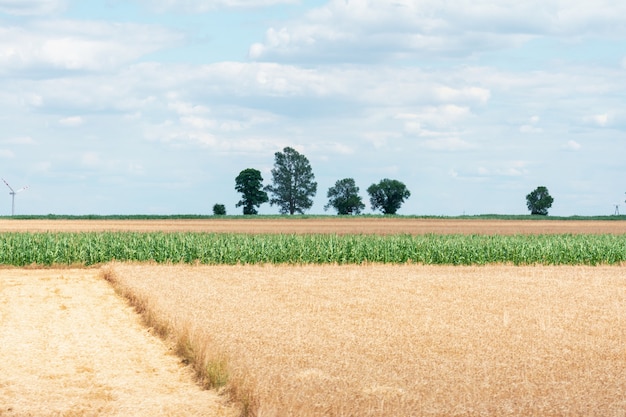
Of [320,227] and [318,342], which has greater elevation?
[320,227]

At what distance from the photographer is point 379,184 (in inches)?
5669

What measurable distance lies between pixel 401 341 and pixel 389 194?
418 feet

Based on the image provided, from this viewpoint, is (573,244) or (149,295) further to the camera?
(573,244)

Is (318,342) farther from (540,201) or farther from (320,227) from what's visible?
(540,201)

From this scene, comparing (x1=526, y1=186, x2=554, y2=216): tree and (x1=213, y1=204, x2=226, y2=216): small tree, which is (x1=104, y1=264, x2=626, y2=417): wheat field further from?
(x1=526, y1=186, x2=554, y2=216): tree

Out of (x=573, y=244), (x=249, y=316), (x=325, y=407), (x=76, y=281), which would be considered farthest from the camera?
(x=573, y=244)

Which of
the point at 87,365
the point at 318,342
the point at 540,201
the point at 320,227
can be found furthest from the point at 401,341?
the point at 540,201

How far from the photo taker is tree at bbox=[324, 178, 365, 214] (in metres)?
141

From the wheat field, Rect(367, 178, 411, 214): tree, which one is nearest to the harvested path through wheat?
the wheat field

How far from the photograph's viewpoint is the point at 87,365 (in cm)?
1616

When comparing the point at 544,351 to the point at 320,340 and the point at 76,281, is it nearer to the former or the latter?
the point at 320,340

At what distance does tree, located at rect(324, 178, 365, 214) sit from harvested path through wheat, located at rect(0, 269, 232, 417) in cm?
11469

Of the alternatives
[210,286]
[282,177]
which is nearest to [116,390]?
[210,286]

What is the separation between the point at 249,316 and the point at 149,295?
612cm
